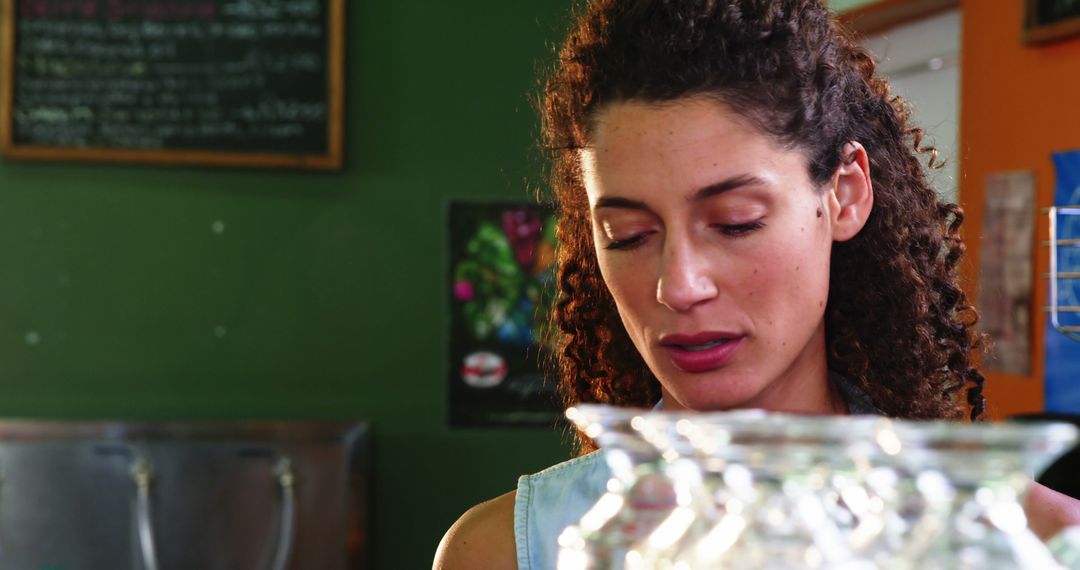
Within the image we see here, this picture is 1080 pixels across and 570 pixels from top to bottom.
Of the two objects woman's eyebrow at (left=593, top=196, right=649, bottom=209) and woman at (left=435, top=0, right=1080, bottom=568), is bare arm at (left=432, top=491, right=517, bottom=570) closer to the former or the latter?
woman at (left=435, top=0, right=1080, bottom=568)

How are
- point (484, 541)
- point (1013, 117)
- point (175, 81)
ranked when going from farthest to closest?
point (175, 81)
point (1013, 117)
point (484, 541)

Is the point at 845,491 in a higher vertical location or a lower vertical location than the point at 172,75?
lower

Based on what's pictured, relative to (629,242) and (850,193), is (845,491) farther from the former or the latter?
(850,193)

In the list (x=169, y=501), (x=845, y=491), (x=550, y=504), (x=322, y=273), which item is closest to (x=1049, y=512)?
(x=550, y=504)

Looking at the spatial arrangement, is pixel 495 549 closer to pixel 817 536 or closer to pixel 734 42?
pixel 734 42

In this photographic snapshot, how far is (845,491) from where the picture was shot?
1.02ft

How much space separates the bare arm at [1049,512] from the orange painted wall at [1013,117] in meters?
0.87

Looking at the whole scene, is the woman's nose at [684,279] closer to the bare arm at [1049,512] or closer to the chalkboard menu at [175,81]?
the bare arm at [1049,512]

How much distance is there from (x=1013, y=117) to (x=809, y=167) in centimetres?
128

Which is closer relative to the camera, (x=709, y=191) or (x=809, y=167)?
(x=709, y=191)

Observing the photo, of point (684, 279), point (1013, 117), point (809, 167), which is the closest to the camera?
point (684, 279)

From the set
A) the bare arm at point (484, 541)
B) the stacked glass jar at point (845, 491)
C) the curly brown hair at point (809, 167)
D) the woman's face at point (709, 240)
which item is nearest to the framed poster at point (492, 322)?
the curly brown hair at point (809, 167)

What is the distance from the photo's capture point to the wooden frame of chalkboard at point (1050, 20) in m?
1.85

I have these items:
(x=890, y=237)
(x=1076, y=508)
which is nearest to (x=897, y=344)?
(x=890, y=237)
